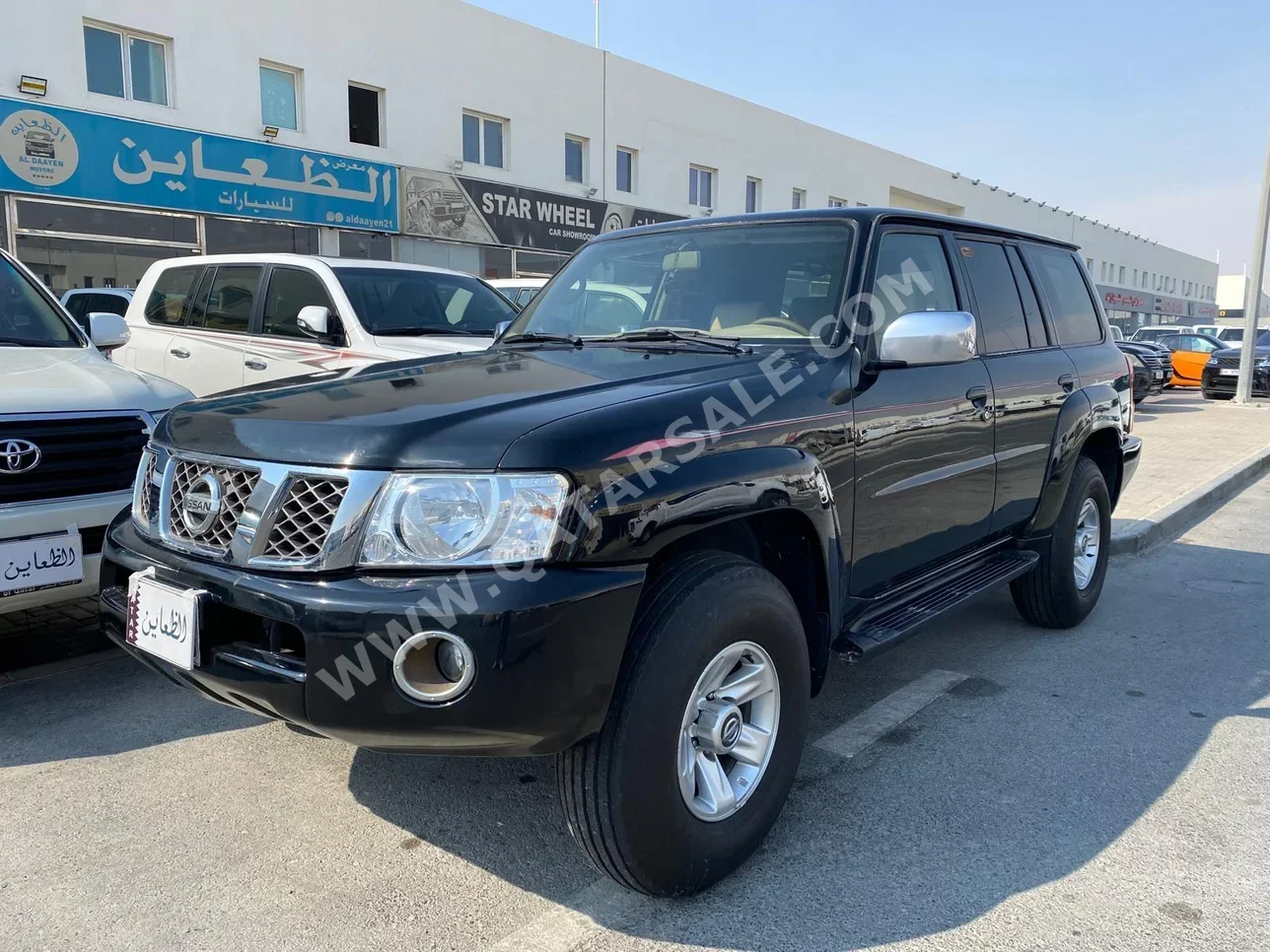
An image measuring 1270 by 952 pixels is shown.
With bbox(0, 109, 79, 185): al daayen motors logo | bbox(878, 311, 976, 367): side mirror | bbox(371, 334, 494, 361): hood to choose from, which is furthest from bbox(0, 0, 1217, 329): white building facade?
bbox(878, 311, 976, 367): side mirror

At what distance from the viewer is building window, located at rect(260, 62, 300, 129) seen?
15.2 metres

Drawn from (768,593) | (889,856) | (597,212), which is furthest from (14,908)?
(597,212)

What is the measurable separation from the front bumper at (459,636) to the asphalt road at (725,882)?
1.86 ft

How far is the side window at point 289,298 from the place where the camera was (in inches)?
273

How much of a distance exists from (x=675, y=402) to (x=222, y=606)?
1.19 m

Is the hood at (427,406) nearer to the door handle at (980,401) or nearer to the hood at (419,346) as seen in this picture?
the door handle at (980,401)

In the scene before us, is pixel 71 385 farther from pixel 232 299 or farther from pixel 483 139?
pixel 483 139

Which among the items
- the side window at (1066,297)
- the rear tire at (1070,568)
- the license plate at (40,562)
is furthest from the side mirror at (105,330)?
the rear tire at (1070,568)

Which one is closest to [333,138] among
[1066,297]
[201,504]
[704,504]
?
[1066,297]

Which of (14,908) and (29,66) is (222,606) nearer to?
(14,908)

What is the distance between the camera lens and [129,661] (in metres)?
4.15

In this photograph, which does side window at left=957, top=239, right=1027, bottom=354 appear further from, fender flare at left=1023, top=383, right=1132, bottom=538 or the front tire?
the front tire

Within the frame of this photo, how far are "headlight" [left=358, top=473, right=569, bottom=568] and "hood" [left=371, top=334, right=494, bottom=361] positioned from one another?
4336mm

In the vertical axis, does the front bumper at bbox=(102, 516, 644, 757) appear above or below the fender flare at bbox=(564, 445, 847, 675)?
below
